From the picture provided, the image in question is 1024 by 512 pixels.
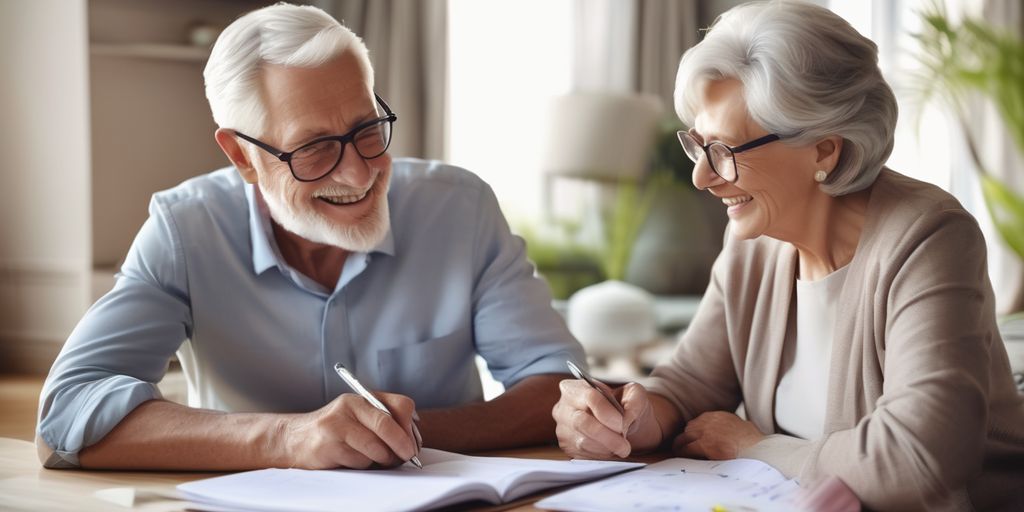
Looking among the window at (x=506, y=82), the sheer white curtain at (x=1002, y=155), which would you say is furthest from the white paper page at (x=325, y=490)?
the window at (x=506, y=82)

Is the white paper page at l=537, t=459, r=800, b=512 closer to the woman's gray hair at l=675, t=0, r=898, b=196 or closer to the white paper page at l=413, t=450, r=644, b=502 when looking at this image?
the white paper page at l=413, t=450, r=644, b=502

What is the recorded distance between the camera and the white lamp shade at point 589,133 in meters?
4.35

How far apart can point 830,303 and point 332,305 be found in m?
0.84

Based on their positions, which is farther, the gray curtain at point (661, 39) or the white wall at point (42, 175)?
the gray curtain at point (661, 39)

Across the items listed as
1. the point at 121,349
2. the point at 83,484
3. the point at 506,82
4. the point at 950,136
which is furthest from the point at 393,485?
the point at 506,82

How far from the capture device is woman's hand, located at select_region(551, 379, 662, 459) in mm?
1527

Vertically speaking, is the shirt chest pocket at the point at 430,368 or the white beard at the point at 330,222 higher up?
the white beard at the point at 330,222

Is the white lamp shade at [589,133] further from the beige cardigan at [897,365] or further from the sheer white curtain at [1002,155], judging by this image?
the beige cardigan at [897,365]

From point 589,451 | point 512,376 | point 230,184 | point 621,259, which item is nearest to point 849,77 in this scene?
point 589,451

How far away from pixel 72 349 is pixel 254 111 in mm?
478

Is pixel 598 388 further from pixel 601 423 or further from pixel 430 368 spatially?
pixel 430 368

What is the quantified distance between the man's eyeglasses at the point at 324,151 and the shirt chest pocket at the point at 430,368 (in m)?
0.35

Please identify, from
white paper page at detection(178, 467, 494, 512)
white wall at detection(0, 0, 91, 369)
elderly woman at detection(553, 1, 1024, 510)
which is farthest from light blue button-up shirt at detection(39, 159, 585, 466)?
white wall at detection(0, 0, 91, 369)

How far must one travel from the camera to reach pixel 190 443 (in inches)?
60.7
